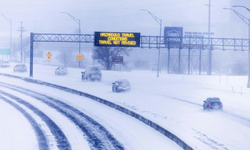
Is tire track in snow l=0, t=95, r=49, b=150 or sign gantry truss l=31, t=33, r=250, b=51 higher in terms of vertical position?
sign gantry truss l=31, t=33, r=250, b=51

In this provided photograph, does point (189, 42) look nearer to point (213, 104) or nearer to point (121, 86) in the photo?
point (121, 86)

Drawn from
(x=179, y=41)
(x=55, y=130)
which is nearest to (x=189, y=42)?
(x=179, y=41)

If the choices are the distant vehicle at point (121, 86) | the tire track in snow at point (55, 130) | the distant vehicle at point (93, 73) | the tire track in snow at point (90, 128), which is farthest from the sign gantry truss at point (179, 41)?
the tire track in snow at point (55, 130)

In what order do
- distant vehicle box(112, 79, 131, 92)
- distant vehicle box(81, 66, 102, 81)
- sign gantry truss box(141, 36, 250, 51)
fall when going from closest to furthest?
distant vehicle box(112, 79, 131, 92), distant vehicle box(81, 66, 102, 81), sign gantry truss box(141, 36, 250, 51)

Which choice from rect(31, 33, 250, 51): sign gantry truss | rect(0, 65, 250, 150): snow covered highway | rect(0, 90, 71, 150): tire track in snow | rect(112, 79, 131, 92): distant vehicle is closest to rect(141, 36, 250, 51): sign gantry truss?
rect(31, 33, 250, 51): sign gantry truss

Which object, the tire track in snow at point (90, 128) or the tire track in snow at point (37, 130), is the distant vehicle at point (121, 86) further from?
the tire track in snow at point (37, 130)

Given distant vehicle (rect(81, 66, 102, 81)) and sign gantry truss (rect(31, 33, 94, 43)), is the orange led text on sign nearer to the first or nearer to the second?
distant vehicle (rect(81, 66, 102, 81))

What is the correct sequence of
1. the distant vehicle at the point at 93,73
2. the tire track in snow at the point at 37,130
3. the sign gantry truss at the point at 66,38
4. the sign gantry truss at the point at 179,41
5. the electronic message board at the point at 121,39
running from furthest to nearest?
1. the sign gantry truss at the point at 179,41
2. the sign gantry truss at the point at 66,38
3. the distant vehicle at the point at 93,73
4. the electronic message board at the point at 121,39
5. the tire track in snow at the point at 37,130

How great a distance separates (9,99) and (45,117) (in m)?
9.60

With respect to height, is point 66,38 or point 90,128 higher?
point 66,38

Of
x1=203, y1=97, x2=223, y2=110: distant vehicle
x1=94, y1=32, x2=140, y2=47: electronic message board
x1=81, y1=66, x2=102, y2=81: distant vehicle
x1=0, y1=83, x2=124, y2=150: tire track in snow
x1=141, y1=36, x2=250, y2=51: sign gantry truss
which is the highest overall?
x1=141, y1=36, x2=250, y2=51: sign gantry truss

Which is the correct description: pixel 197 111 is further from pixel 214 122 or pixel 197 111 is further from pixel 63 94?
pixel 63 94

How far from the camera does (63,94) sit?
3134 cm

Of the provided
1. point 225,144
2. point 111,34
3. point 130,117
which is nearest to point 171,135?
point 225,144
